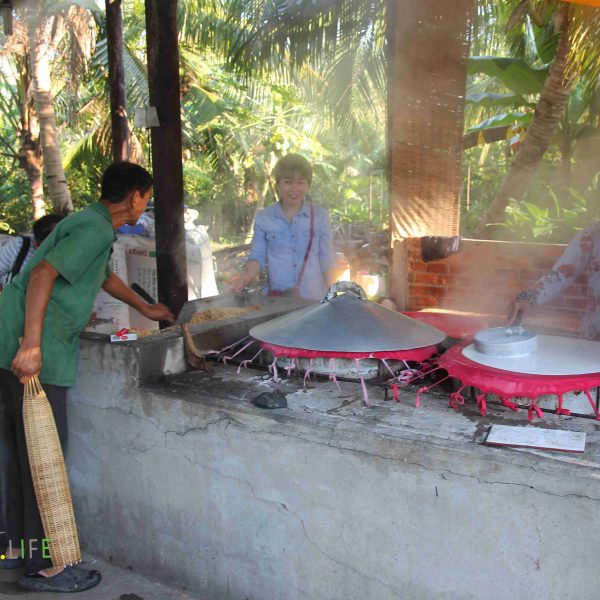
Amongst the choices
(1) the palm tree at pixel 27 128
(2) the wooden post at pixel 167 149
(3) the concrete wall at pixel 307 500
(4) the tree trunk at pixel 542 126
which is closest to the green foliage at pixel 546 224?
(4) the tree trunk at pixel 542 126

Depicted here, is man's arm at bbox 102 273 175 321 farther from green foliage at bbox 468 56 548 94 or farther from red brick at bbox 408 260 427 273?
green foliage at bbox 468 56 548 94

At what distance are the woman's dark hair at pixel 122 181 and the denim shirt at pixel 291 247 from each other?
4.80ft

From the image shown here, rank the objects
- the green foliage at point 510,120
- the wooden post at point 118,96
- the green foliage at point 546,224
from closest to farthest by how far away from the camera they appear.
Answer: the green foliage at point 546,224 → the wooden post at point 118,96 → the green foliage at point 510,120

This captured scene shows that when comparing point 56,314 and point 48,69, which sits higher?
point 48,69

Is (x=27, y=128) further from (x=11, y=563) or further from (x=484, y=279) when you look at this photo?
(x=11, y=563)

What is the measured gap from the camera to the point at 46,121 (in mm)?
9375

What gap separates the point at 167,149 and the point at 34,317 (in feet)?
7.13

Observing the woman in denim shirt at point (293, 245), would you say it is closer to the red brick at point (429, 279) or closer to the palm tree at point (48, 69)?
the red brick at point (429, 279)

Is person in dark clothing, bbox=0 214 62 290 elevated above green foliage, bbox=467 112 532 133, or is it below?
below

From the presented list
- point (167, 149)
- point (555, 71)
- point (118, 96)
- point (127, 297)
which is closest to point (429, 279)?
point (167, 149)

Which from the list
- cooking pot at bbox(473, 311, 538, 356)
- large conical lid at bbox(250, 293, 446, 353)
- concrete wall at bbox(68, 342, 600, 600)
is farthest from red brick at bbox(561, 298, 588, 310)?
concrete wall at bbox(68, 342, 600, 600)

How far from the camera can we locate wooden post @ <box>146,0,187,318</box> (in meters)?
4.26

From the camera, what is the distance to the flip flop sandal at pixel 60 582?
2.86 m

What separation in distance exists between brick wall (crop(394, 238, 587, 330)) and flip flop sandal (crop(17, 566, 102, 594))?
3092 millimetres
